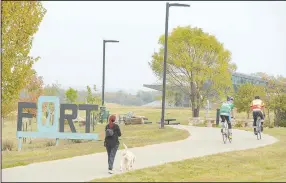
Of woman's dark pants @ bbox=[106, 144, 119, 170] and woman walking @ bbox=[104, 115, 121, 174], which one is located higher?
woman walking @ bbox=[104, 115, 121, 174]

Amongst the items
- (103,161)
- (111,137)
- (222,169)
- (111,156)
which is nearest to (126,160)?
(111,156)

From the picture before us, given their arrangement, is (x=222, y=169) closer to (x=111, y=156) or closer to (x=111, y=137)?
(x=111, y=156)

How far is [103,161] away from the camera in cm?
1609

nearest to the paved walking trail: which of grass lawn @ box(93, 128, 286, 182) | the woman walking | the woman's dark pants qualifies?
the woman's dark pants

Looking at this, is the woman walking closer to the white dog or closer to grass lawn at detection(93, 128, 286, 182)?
the white dog

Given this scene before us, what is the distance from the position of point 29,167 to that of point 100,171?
1.89 metres

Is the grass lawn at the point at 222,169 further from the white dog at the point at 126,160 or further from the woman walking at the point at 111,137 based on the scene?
the woman walking at the point at 111,137

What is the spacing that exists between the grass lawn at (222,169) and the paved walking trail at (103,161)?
65 cm

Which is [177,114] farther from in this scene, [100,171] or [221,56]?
[100,171]

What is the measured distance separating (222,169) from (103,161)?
3396 mm

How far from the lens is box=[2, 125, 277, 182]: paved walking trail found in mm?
12914

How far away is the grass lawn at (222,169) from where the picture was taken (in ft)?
44.1

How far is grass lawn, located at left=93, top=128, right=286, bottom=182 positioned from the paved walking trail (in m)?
0.65

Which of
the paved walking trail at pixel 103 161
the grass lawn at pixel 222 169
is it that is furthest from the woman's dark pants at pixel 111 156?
the grass lawn at pixel 222 169
